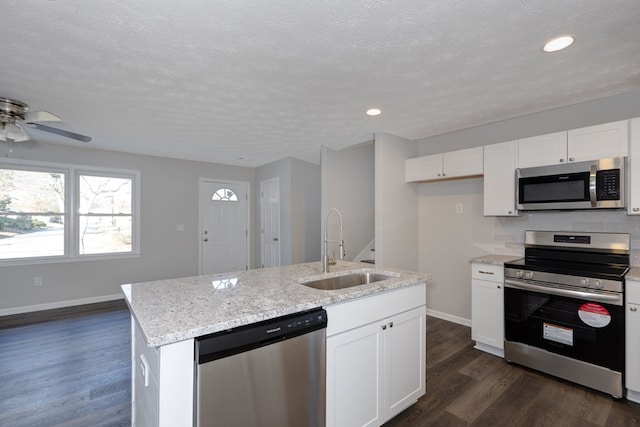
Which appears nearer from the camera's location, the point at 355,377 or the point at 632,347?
the point at 355,377

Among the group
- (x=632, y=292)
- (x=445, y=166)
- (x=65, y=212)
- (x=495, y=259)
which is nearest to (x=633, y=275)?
(x=632, y=292)

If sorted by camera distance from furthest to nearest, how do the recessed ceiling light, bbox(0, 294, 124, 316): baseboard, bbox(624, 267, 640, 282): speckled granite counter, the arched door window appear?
the arched door window < bbox(0, 294, 124, 316): baseboard < bbox(624, 267, 640, 282): speckled granite counter < the recessed ceiling light

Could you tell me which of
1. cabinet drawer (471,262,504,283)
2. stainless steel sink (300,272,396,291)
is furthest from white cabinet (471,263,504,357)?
stainless steel sink (300,272,396,291)

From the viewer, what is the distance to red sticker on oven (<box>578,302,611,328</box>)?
221 cm

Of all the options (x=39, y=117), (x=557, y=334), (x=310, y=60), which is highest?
(x=310, y=60)

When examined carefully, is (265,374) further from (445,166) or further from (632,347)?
(445,166)

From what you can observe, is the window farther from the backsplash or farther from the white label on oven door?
the white label on oven door

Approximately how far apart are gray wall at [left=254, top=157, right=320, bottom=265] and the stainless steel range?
11.1 feet

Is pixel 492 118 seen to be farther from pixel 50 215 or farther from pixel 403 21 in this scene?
pixel 50 215

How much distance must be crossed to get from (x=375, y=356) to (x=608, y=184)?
236 cm

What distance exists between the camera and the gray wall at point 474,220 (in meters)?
2.67

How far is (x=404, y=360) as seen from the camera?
1.99 meters

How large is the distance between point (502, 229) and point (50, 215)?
20.1 ft

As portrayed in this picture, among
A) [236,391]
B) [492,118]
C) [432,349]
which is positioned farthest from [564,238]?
[236,391]
